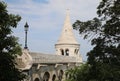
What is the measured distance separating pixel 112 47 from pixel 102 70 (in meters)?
1.66

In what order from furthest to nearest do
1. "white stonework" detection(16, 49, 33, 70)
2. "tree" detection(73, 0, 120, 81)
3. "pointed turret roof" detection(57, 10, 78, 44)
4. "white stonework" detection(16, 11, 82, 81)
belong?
"pointed turret roof" detection(57, 10, 78, 44) < "white stonework" detection(16, 11, 82, 81) < "white stonework" detection(16, 49, 33, 70) < "tree" detection(73, 0, 120, 81)

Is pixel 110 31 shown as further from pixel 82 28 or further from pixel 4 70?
pixel 4 70

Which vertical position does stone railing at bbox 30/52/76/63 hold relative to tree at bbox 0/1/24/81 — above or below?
below

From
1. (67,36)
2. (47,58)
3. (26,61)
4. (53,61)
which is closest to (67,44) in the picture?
(67,36)

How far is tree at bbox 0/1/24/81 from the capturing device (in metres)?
16.7

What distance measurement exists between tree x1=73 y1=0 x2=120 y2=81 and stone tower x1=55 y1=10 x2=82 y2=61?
28204 mm

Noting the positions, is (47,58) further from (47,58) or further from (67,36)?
(67,36)

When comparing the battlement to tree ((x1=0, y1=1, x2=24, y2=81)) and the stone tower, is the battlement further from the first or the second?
tree ((x1=0, y1=1, x2=24, y2=81))

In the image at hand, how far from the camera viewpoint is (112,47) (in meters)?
15.6

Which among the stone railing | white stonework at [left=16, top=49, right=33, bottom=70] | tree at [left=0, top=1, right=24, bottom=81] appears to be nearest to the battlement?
the stone railing

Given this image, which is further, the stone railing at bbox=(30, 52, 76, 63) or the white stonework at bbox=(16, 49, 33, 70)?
the stone railing at bbox=(30, 52, 76, 63)

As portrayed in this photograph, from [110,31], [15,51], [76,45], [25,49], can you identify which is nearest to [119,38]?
[110,31]

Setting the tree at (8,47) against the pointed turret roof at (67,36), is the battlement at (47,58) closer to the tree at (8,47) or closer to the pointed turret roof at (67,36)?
the pointed turret roof at (67,36)

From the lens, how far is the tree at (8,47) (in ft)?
54.8
